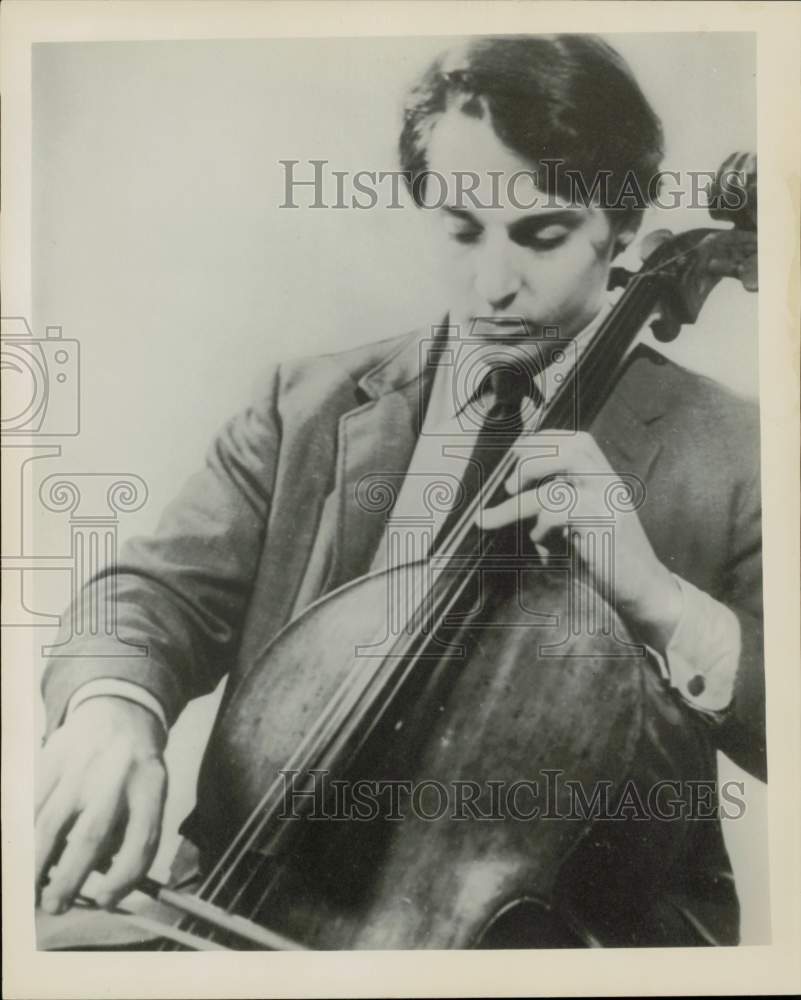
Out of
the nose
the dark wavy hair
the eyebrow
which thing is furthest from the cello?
the dark wavy hair

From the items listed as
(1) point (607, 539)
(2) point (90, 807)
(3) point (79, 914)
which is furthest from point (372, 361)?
(3) point (79, 914)

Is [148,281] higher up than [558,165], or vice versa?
[558,165]

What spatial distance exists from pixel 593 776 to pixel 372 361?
0.89 m

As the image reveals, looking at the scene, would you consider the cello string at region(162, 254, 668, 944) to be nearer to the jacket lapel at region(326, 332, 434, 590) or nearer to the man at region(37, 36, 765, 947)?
the man at region(37, 36, 765, 947)

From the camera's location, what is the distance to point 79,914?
164 cm

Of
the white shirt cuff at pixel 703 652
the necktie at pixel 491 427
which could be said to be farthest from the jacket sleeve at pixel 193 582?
the white shirt cuff at pixel 703 652

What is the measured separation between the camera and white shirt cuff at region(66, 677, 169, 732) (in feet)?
5.37

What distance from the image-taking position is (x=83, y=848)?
64.4 inches

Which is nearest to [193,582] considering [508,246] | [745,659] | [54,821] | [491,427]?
[54,821]

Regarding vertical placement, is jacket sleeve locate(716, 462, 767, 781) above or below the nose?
below

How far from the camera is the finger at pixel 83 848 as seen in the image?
163cm

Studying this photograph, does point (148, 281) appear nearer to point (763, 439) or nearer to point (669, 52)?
point (669, 52)

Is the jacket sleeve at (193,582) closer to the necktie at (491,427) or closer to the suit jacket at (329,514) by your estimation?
the suit jacket at (329,514)

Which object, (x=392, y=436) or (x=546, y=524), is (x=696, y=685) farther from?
(x=392, y=436)
